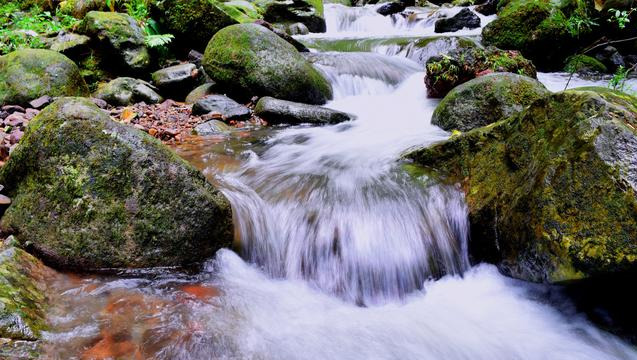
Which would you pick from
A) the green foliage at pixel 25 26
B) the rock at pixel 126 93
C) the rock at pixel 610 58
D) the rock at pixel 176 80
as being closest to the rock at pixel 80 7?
the green foliage at pixel 25 26

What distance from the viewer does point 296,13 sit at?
1536 cm

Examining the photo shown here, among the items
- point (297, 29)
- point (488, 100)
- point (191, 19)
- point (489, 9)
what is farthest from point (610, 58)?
point (191, 19)

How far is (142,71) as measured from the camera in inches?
323

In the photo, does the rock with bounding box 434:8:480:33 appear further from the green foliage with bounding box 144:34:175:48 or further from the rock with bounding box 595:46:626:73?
the green foliage with bounding box 144:34:175:48

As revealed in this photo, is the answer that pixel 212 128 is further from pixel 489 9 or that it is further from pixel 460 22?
pixel 489 9

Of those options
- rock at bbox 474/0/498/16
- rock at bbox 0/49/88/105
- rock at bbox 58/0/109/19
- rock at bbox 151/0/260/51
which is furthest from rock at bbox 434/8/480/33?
rock at bbox 0/49/88/105

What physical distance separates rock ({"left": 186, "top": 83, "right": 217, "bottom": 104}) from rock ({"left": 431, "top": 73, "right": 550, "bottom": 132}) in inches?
181

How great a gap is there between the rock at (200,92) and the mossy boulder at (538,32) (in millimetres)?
7993

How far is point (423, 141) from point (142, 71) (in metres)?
6.17

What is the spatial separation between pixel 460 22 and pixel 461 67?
295 inches

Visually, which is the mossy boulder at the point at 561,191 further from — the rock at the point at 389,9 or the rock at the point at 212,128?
the rock at the point at 389,9

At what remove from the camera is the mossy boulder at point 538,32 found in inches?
410

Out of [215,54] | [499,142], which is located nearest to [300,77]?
[215,54]

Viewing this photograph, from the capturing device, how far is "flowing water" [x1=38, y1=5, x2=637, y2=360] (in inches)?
96.1
